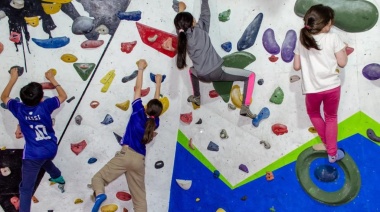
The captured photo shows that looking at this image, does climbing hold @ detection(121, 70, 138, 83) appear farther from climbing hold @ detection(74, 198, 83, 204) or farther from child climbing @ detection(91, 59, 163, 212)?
climbing hold @ detection(74, 198, 83, 204)

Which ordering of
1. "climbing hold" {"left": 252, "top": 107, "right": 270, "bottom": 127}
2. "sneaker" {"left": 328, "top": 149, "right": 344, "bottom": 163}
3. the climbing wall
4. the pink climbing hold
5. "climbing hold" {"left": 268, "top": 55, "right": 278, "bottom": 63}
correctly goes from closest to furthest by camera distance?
"sneaker" {"left": 328, "top": 149, "right": 344, "bottom": 163}
the climbing wall
"climbing hold" {"left": 268, "top": 55, "right": 278, "bottom": 63}
"climbing hold" {"left": 252, "top": 107, "right": 270, "bottom": 127}
the pink climbing hold

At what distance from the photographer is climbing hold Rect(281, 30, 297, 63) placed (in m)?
3.79

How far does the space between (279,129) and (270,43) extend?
2.01 ft

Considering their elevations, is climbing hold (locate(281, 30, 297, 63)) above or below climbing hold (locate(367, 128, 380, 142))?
above

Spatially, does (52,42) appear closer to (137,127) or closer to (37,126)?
(37,126)

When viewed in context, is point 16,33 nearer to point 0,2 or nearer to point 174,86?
point 0,2

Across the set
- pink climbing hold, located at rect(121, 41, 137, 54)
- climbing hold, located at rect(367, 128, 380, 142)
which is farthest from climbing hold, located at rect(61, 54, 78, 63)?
climbing hold, located at rect(367, 128, 380, 142)

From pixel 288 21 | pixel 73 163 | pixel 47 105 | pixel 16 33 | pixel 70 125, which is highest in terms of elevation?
pixel 288 21

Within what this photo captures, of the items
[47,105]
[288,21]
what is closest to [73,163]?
[47,105]

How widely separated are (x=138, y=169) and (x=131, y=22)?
111 cm

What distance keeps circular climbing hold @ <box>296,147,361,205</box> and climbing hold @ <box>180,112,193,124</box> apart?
94 cm

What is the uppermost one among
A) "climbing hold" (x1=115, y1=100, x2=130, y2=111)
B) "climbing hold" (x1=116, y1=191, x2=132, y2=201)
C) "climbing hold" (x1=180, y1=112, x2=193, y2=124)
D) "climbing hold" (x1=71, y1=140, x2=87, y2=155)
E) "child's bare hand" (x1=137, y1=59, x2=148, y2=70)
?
"child's bare hand" (x1=137, y1=59, x2=148, y2=70)

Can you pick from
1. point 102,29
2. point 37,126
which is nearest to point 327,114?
point 102,29

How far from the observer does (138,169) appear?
166 inches
